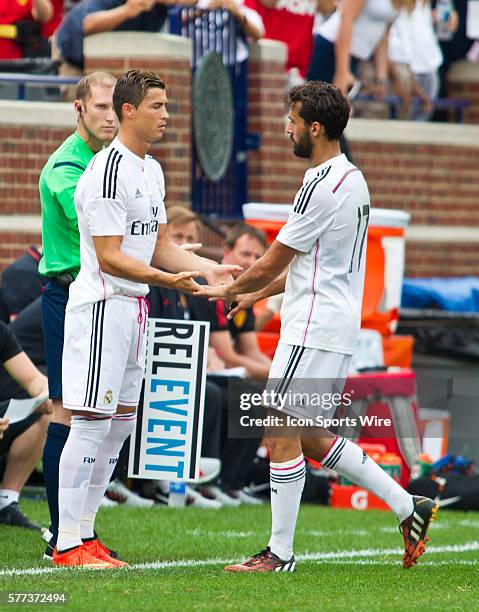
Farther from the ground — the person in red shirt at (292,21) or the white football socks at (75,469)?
the person in red shirt at (292,21)

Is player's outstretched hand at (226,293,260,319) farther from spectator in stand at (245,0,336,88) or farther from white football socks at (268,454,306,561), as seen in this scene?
spectator in stand at (245,0,336,88)

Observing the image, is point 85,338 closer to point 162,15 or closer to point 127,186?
point 127,186

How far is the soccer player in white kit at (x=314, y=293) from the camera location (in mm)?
6738

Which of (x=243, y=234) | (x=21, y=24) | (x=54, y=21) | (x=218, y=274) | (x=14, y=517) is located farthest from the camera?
(x=54, y=21)

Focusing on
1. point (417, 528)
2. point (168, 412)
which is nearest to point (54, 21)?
point (168, 412)

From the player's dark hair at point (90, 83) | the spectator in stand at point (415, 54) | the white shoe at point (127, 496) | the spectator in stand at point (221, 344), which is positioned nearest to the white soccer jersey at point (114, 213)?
the player's dark hair at point (90, 83)

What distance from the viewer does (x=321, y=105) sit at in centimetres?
679

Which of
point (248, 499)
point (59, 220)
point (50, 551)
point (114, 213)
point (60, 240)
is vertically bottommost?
point (248, 499)

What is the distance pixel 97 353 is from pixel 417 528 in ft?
5.56

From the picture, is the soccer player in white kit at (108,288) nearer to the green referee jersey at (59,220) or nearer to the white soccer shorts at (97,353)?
the white soccer shorts at (97,353)

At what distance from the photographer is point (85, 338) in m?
6.76

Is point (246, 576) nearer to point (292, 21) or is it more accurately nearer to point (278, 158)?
point (278, 158)

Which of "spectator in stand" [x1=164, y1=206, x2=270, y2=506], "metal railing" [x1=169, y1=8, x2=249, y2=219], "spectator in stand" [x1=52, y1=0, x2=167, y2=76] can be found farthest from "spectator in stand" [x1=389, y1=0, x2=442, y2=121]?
"spectator in stand" [x1=164, y1=206, x2=270, y2=506]

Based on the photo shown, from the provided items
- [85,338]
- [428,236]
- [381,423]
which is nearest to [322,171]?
[85,338]
